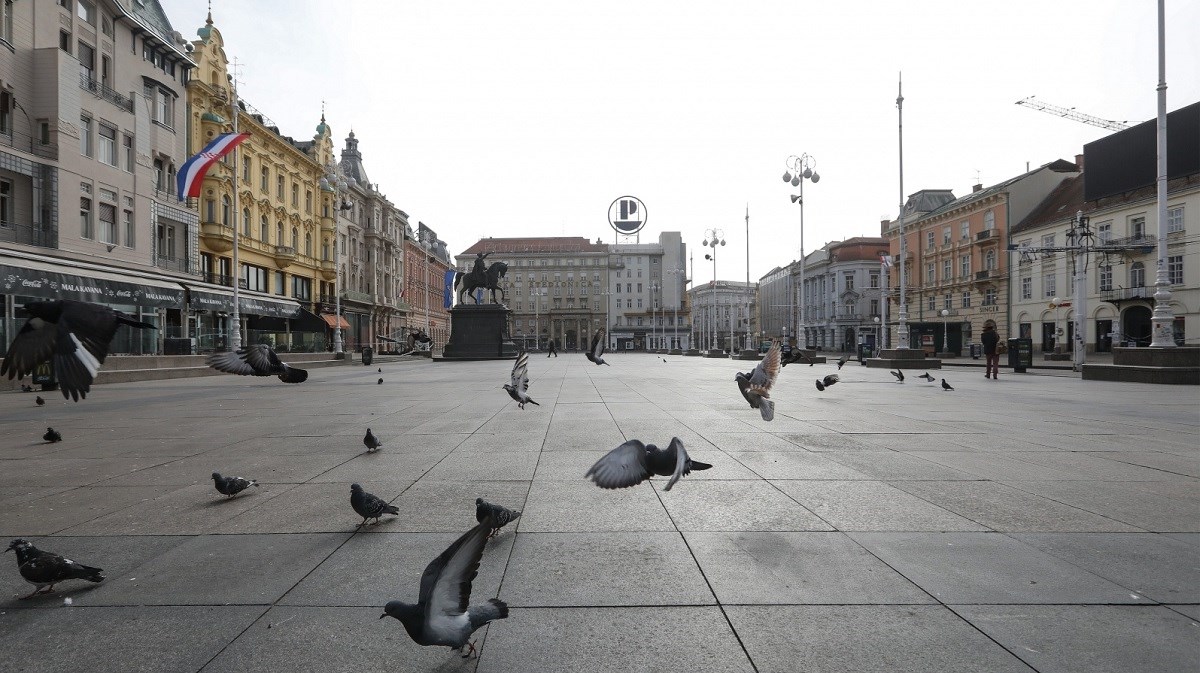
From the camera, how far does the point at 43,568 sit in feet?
10.1

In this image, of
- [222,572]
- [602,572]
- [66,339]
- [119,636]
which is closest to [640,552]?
[602,572]

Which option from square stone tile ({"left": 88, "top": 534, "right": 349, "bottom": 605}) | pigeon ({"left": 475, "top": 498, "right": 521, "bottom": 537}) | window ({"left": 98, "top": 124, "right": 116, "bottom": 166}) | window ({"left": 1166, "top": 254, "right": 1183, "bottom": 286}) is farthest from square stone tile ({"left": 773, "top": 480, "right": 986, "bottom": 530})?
window ({"left": 1166, "top": 254, "right": 1183, "bottom": 286})

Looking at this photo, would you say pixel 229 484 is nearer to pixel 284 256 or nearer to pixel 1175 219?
pixel 284 256

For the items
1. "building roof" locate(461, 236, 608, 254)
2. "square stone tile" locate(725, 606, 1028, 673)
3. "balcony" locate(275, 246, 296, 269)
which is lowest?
"square stone tile" locate(725, 606, 1028, 673)

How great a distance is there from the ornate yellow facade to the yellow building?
0.21ft

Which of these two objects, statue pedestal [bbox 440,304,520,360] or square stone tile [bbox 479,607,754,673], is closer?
square stone tile [bbox 479,607,754,673]

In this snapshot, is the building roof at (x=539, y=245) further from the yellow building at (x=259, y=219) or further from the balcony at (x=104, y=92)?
the balcony at (x=104, y=92)

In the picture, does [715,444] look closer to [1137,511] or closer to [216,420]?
[1137,511]

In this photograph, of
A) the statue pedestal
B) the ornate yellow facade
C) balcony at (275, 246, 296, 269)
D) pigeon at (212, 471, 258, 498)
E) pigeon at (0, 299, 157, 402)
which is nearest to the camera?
pigeon at (0, 299, 157, 402)

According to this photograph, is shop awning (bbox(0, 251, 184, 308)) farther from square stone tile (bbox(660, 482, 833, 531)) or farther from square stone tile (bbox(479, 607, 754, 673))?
square stone tile (bbox(479, 607, 754, 673))

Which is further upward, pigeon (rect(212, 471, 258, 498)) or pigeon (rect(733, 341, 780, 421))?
pigeon (rect(733, 341, 780, 421))

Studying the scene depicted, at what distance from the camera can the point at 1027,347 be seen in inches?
1089

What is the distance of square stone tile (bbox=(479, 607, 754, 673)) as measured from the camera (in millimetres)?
2434

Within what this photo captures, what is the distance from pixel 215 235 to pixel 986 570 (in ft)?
143
